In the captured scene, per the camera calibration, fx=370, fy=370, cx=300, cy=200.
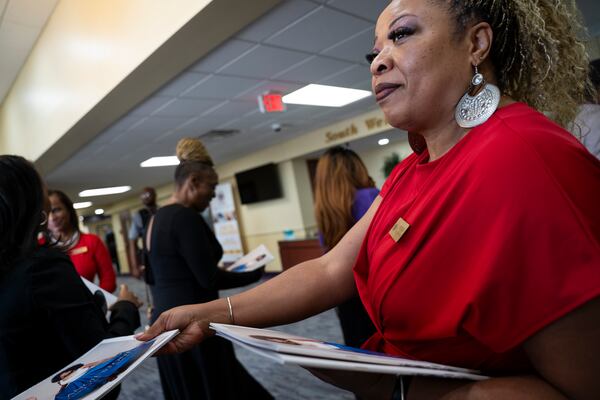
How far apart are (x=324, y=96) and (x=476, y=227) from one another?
4.78m

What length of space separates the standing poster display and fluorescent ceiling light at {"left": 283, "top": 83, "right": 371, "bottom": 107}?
4796 mm

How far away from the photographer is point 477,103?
676mm

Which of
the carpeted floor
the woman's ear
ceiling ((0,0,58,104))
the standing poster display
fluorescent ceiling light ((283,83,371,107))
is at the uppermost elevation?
ceiling ((0,0,58,104))

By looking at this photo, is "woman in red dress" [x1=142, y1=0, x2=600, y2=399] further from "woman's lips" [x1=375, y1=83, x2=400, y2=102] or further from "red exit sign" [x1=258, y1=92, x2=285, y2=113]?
"red exit sign" [x1=258, y1=92, x2=285, y2=113]

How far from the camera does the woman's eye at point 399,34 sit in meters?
0.74

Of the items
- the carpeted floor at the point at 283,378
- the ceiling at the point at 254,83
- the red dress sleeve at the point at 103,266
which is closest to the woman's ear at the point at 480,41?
the ceiling at the point at 254,83

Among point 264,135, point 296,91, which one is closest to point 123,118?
point 296,91

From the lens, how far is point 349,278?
94 centimetres

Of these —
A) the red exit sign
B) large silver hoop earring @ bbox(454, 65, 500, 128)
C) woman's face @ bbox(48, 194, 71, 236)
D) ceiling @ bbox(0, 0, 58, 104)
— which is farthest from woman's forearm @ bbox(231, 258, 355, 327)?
ceiling @ bbox(0, 0, 58, 104)

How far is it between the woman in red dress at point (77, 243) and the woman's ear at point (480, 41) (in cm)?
255

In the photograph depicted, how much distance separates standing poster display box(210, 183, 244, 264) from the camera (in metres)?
9.56

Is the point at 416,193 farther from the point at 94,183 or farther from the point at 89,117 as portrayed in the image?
the point at 94,183

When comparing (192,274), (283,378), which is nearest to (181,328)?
(192,274)

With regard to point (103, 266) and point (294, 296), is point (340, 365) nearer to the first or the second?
point (294, 296)
